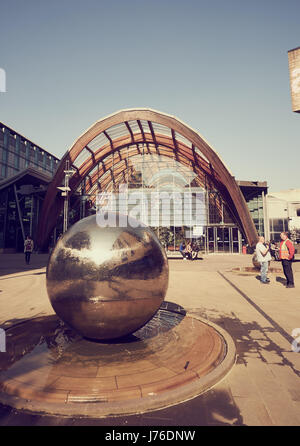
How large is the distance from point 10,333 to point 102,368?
2.41 metres

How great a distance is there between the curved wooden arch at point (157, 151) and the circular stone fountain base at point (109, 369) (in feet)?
76.2

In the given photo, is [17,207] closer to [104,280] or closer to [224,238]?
[224,238]

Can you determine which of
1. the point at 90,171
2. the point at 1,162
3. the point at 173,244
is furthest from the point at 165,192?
the point at 1,162

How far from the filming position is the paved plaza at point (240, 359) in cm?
253

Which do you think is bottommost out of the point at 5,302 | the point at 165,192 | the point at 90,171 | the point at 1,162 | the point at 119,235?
the point at 5,302

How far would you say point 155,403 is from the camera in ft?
8.98

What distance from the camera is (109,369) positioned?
3.42 m

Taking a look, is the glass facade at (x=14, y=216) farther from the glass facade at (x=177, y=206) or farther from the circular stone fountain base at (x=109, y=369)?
the circular stone fountain base at (x=109, y=369)

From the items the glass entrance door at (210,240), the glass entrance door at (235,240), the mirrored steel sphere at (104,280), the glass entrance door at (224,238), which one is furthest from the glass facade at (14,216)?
the mirrored steel sphere at (104,280)

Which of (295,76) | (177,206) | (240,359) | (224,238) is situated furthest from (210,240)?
(240,359)

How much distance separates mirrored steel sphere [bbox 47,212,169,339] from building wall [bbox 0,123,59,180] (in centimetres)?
4945

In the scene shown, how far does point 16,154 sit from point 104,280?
5429 centimetres
